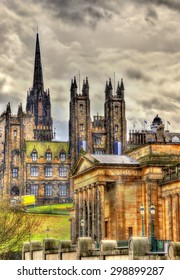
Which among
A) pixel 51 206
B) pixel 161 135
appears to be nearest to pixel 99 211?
pixel 161 135

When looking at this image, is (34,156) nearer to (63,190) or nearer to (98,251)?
(63,190)

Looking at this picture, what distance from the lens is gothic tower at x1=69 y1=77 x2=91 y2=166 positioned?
5069 inches

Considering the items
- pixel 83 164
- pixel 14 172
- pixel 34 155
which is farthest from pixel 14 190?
pixel 83 164

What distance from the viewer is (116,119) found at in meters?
132

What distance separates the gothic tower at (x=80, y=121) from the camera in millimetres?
128750

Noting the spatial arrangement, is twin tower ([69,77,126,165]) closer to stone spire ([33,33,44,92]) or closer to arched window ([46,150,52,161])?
arched window ([46,150,52,161])

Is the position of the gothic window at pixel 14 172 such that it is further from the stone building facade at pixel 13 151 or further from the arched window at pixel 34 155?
the arched window at pixel 34 155

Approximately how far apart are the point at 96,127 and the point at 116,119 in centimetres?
516

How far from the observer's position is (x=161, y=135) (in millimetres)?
80188

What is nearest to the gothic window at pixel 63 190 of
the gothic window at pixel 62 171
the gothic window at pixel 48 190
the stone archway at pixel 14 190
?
the gothic window at pixel 48 190
